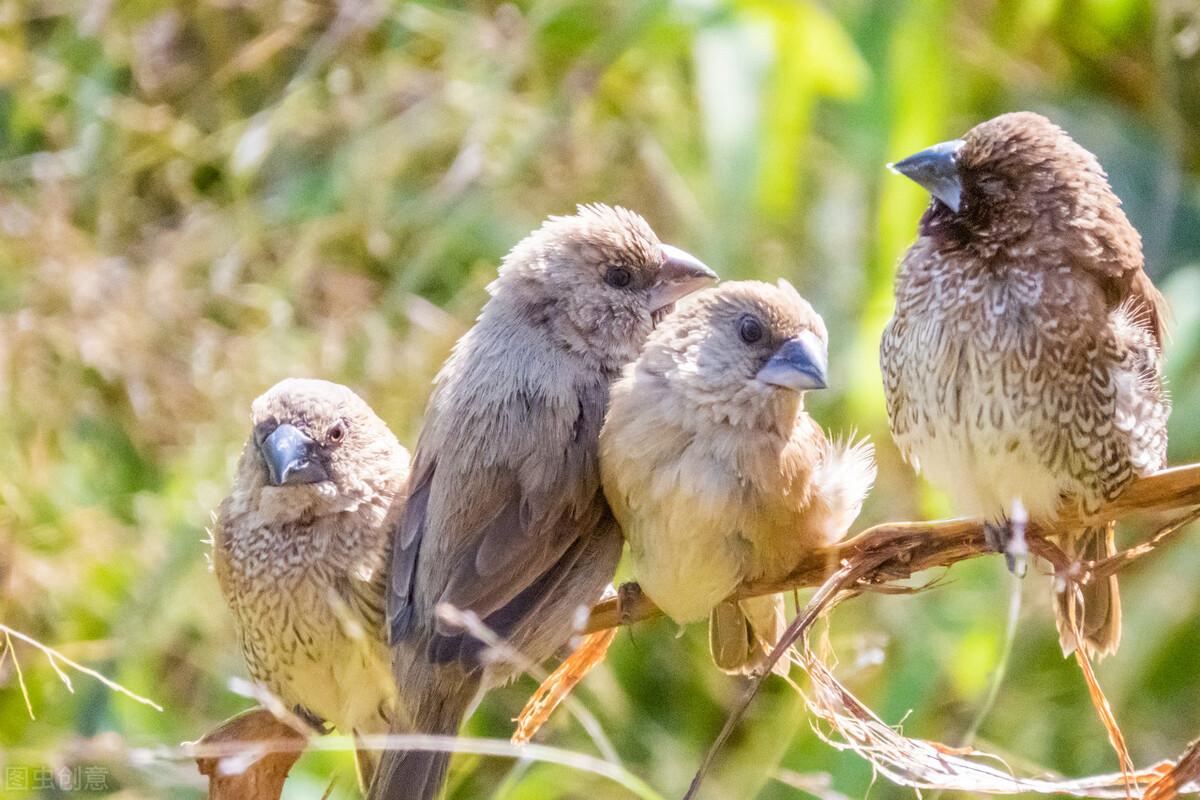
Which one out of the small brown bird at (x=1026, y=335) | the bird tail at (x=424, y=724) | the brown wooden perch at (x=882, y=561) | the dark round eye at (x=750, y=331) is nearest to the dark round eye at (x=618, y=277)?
the dark round eye at (x=750, y=331)

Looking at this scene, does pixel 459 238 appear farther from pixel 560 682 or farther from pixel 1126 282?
pixel 1126 282

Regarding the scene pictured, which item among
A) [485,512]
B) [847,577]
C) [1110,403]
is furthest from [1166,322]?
[485,512]

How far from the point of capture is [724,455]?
2.73 meters

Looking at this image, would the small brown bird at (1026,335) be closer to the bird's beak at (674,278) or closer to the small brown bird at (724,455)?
the small brown bird at (724,455)

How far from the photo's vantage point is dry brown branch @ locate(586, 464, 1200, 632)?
90.4 inches

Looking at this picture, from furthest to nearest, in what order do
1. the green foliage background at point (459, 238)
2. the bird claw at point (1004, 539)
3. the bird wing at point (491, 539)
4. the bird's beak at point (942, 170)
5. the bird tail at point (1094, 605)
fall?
1. the green foliage background at point (459, 238)
2. the bird tail at point (1094, 605)
3. the bird's beak at point (942, 170)
4. the bird wing at point (491, 539)
5. the bird claw at point (1004, 539)

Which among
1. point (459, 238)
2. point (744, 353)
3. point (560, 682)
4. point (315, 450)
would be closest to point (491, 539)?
point (560, 682)

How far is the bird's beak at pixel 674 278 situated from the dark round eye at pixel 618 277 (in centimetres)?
5

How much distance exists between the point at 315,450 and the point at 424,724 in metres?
0.53

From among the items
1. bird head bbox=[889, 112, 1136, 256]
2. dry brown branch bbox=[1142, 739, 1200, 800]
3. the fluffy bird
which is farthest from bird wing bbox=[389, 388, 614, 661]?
dry brown branch bbox=[1142, 739, 1200, 800]

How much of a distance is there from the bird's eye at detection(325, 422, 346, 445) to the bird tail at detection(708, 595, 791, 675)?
73cm

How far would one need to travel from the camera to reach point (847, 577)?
7.91 ft

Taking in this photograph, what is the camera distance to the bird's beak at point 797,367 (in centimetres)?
274

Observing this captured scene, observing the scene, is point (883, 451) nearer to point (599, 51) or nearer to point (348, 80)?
point (599, 51)
